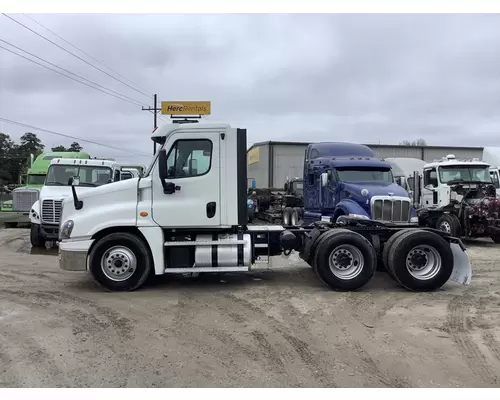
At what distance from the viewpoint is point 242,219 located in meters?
7.73

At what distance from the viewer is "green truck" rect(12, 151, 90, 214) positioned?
1806cm

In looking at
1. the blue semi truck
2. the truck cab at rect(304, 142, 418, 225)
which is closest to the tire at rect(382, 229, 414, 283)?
the blue semi truck

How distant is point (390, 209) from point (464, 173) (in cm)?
605

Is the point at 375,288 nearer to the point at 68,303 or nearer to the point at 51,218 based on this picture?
the point at 68,303

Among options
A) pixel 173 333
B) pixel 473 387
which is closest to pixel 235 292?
pixel 173 333

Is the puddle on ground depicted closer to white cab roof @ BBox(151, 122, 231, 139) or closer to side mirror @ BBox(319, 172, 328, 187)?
white cab roof @ BBox(151, 122, 231, 139)

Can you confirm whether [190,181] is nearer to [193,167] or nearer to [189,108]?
[193,167]

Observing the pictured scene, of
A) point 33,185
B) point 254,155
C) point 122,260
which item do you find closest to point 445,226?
point 122,260

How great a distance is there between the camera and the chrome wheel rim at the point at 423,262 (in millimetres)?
7555

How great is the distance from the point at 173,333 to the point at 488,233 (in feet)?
39.0

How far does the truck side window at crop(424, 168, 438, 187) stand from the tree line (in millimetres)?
61127

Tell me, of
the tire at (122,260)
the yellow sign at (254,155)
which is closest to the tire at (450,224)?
Answer: the tire at (122,260)

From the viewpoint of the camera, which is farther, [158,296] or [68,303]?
[158,296]

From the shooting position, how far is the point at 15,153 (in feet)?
251
